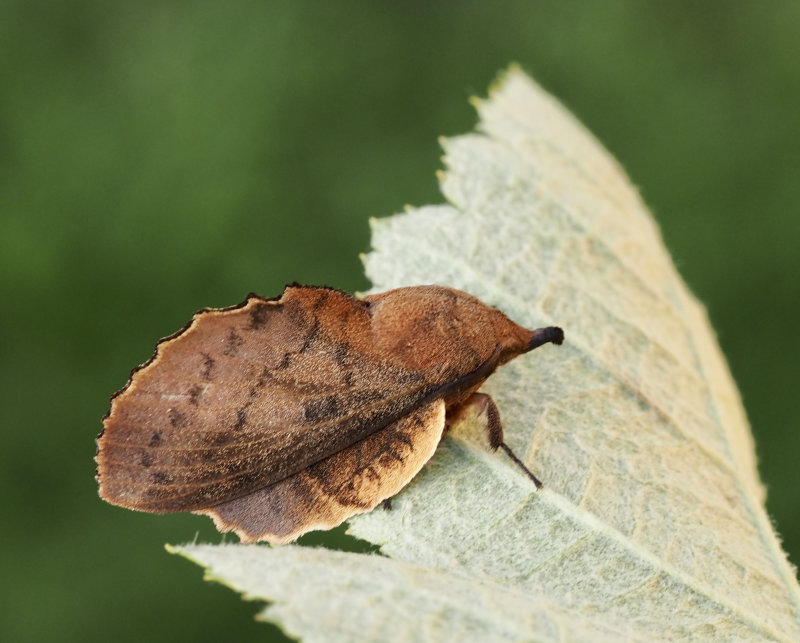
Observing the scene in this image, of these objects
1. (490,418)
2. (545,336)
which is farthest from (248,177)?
(490,418)

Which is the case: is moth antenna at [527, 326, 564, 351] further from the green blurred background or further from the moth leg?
the green blurred background

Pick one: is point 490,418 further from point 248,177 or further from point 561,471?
point 248,177

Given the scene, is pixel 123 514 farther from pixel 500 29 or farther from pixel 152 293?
pixel 500 29

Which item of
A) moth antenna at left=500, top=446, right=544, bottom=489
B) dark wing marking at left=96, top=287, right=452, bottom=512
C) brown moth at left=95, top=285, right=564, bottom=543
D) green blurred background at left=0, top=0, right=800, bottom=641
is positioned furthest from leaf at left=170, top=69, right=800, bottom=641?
green blurred background at left=0, top=0, right=800, bottom=641

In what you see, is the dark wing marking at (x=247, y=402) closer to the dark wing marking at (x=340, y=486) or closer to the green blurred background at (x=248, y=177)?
the dark wing marking at (x=340, y=486)

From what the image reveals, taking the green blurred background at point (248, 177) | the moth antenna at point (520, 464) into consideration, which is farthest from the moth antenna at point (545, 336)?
the green blurred background at point (248, 177)

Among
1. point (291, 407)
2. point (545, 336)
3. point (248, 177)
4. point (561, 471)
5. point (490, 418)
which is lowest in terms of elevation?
point (561, 471)
